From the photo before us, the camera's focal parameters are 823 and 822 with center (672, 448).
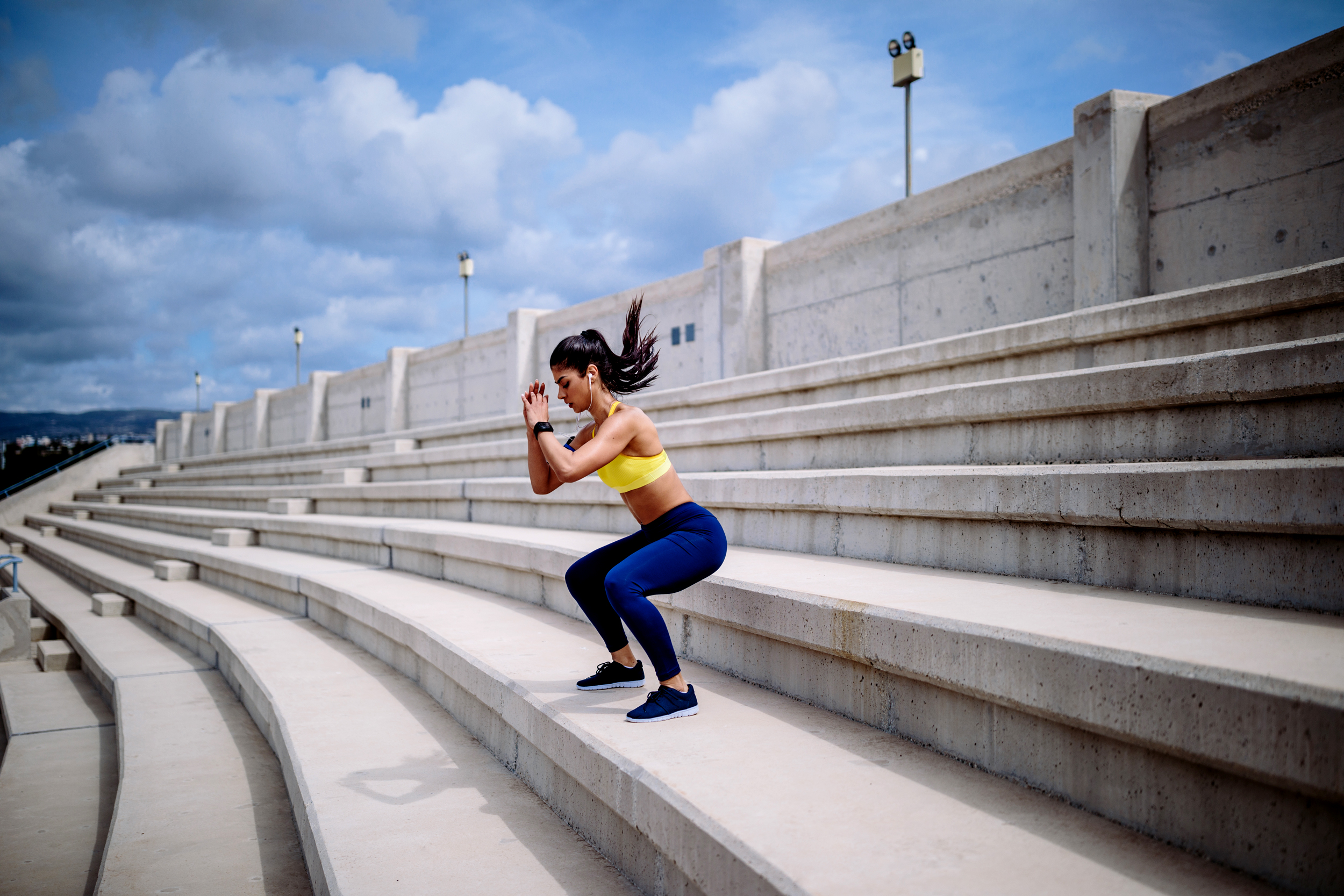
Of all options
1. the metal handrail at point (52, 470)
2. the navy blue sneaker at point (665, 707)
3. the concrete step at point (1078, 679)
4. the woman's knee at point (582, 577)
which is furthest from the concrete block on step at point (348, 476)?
the metal handrail at point (52, 470)

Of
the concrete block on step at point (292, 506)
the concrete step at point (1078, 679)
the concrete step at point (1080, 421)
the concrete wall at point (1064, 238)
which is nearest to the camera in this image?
the concrete step at point (1078, 679)

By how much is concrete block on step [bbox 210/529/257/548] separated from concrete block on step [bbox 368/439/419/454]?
7.68 ft

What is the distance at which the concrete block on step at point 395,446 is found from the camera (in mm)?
12797

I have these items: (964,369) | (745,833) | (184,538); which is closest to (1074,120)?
(964,369)

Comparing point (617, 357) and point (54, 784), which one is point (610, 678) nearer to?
point (617, 357)

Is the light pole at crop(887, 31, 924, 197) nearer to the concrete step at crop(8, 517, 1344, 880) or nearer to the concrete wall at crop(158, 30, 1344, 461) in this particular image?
the concrete wall at crop(158, 30, 1344, 461)

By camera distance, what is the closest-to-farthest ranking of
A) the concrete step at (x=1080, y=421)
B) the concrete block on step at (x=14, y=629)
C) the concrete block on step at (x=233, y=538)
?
the concrete step at (x=1080, y=421) < the concrete block on step at (x=14, y=629) < the concrete block on step at (x=233, y=538)

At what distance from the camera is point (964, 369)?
540cm

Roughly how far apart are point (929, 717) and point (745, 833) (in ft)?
2.72

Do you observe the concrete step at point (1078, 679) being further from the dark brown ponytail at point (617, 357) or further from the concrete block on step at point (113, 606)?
the concrete block on step at point (113, 606)

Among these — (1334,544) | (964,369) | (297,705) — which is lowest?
(297,705)

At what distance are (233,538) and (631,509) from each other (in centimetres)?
903

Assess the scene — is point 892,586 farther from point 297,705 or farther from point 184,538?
point 184,538

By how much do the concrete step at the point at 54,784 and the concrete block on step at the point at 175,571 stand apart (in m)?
2.38
